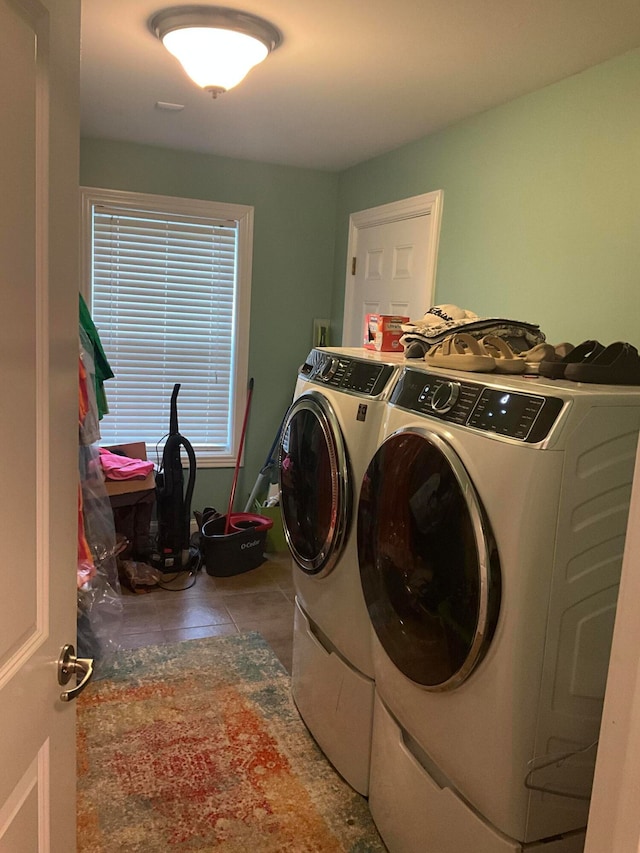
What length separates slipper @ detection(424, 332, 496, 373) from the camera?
1.67 meters

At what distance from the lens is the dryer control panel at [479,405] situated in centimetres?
130

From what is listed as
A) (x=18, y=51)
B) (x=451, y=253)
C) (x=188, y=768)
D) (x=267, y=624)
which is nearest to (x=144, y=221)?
(x=451, y=253)

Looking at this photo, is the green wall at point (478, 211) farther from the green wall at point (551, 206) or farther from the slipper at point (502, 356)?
the slipper at point (502, 356)

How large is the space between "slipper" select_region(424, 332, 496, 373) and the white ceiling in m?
0.96

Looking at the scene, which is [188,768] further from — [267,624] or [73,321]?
[73,321]

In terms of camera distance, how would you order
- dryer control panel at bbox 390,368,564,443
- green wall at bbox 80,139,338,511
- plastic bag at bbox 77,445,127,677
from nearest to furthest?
dryer control panel at bbox 390,368,564,443 < plastic bag at bbox 77,445,127,677 < green wall at bbox 80,139,338,511

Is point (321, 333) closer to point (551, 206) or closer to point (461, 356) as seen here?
point (551, 206)

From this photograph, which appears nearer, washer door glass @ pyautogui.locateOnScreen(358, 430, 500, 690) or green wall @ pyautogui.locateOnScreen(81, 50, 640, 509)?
washer door glass @ pyautogui.locateOnScreen(358, 430, 500, 690)

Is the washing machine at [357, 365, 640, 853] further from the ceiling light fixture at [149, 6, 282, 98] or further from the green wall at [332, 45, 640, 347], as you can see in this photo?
the ceiling light fixture at [149, 6, 282, 98]

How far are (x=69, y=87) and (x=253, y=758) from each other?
1994 mm

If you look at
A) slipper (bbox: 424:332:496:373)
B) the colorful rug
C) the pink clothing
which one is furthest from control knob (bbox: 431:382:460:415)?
the pink clothing

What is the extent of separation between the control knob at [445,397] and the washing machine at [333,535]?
28 cm

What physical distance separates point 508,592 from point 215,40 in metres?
1.91

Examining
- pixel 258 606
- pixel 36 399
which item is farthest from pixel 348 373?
pixel 258 606
